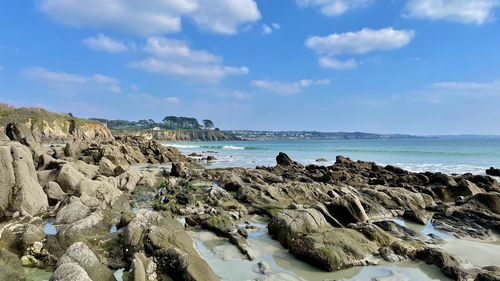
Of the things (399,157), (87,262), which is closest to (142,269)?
(87,262)

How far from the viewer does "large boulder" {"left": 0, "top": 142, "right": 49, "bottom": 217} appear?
→ 1418 centimetres

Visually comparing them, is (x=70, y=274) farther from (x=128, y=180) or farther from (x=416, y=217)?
(x=128, y=180)

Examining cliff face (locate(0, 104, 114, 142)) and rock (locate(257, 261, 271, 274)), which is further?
cliff face (locate(0, 104, 114, 142))

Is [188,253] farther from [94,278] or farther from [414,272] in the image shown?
[414,272]

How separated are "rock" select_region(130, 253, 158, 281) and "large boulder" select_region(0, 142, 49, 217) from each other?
724cm

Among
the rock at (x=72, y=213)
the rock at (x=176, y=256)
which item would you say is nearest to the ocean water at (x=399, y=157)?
the rock at (x=72, y=213)

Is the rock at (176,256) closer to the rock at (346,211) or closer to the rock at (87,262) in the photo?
the rock at (87,262)

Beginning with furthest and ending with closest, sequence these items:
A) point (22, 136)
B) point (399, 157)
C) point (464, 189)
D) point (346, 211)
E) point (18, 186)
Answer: point (399, 157) → point (22, 136) → point (464, 189) → point (346, 211) → point (18, 186)

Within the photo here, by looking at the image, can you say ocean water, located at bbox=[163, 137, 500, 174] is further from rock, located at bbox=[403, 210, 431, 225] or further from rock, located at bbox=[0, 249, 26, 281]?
rock, located at bbox=[0, 249, 26, 281]

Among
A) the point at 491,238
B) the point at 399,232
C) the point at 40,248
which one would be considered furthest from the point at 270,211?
the point at 40,248

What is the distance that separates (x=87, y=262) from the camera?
8.57 m

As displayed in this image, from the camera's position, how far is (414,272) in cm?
1055

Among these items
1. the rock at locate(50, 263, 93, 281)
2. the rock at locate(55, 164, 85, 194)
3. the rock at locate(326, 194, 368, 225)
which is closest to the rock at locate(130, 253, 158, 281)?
the rock at locate(50, 263, 93, 281)

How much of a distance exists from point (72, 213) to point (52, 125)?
340 ft
